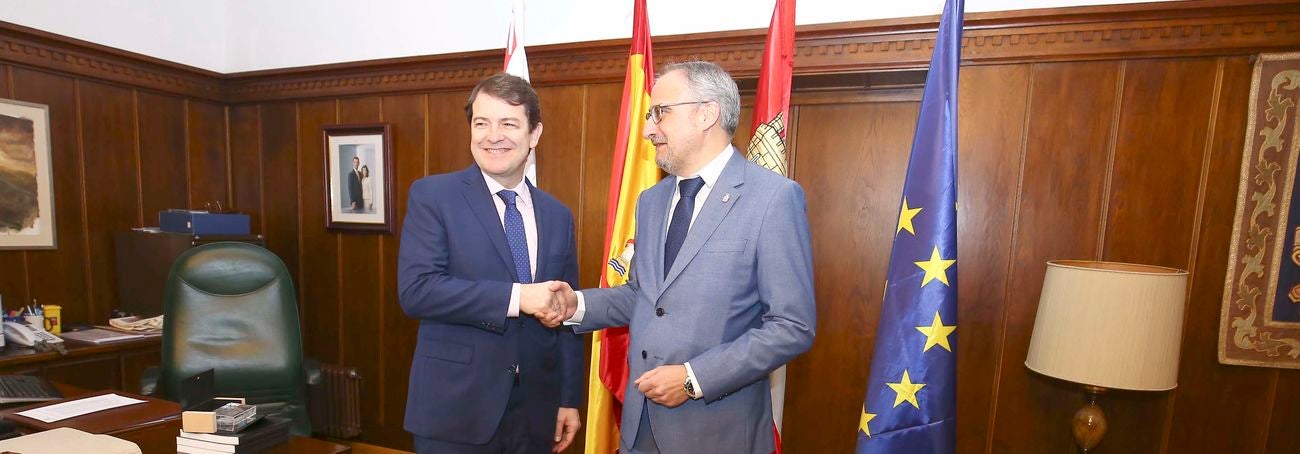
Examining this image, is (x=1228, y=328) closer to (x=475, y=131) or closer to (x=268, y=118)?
(x=475, y=131)

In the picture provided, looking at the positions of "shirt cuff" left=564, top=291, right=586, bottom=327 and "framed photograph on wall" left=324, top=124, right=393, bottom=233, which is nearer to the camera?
"shirt cuff" left=564, top=291, right=586, bottom=327

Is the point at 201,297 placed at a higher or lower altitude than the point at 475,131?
lower

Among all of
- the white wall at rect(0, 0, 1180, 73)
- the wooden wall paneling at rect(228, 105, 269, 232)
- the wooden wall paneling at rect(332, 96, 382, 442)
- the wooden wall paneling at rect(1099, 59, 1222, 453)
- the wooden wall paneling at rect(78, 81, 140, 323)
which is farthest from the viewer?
the wooden wall paneling at rect(228, 105, 269, 232)

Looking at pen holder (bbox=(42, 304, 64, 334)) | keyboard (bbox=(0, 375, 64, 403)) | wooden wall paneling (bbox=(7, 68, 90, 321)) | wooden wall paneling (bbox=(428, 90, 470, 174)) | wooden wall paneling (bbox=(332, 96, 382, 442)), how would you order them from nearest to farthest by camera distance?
keyboard (bbox=(0, 375, 64, 403)), pen holder (bbox=(42, 304, 64, 334)), wooden wall paneling (bbox=(7, 68, 90, 321)), wooden wall paneling (bbox=(428, 90, 470, 174)), wooden wall paneling (bbox=(332, 96, 382, 442))

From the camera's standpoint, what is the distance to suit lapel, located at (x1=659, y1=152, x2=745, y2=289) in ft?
4.21

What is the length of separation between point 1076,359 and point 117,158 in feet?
14.3

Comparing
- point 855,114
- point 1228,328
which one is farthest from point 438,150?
point 1228,328

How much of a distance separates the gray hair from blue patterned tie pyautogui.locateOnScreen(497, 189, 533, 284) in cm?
57

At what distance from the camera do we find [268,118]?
356 cm

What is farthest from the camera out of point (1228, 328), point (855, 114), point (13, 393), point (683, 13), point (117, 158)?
point (117, 158)

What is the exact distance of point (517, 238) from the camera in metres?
1.61

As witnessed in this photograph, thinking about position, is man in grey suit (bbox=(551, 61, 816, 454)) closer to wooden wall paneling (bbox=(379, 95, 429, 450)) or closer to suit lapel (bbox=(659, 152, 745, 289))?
suit lapel (bbox=(659, 152, 745, 289))

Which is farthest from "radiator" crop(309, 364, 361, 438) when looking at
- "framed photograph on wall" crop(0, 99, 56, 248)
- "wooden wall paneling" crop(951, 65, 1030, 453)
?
"wooden wall paneling" crop(951, 65, 1030, 453)

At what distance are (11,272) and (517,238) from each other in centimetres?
284
